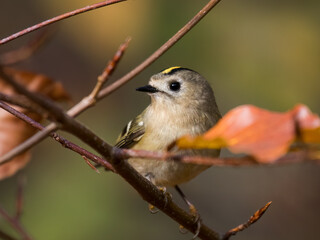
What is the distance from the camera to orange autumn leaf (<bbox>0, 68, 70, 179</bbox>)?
1.32 m

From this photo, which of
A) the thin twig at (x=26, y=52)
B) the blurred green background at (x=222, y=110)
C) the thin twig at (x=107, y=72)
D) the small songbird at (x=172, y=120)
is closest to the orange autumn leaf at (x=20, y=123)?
the thin twig at (x=26, y=52)

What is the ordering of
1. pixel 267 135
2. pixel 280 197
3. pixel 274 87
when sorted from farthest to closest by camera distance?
pixel 280 197
pixel 274 87
pixel 267 135

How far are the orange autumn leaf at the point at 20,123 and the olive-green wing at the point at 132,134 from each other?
2.20ft

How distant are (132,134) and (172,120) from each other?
0.86 ft

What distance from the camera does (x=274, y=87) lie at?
3.05 m

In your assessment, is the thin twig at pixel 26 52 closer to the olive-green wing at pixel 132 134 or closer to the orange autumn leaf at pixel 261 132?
the orange autumn leaf at pixel 261 132

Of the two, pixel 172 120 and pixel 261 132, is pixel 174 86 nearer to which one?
pixel 172 120

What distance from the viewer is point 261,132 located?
621mm

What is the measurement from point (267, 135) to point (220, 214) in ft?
9.47

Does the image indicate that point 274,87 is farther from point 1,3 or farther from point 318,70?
point 1,3

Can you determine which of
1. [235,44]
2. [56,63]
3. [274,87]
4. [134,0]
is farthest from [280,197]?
[56,63]

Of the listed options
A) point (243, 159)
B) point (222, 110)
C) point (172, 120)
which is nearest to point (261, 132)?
point (243, 159)

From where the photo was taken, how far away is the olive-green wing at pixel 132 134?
207 cm

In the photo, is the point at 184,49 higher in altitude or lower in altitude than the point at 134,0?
lower
